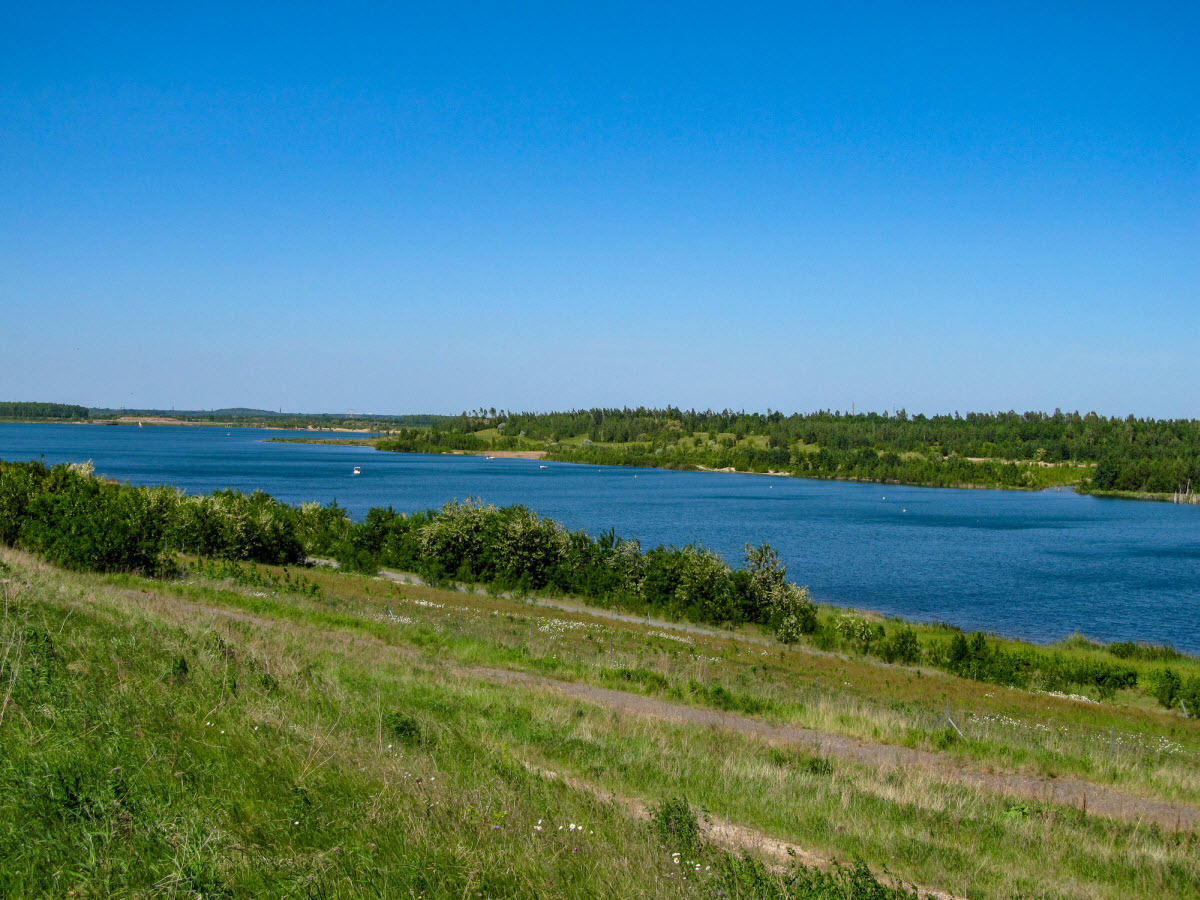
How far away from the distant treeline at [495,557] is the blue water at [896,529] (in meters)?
12.6

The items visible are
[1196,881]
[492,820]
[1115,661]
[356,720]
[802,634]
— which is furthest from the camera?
[802,634]

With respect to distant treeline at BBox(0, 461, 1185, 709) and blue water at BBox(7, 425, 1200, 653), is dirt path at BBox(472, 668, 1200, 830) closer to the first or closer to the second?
distant treeline at BBox(0, 461, 1185, 709)

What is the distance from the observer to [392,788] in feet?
21.1

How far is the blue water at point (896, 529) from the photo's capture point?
53.4m

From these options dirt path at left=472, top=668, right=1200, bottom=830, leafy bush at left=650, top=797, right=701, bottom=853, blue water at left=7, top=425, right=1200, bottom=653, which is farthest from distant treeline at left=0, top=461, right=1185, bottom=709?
leafy bush at left=650, top=797, right=701, bottom=853

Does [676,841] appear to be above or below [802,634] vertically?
above

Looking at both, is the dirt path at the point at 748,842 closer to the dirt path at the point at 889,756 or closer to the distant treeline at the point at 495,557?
the dirt path at the point at 889,756

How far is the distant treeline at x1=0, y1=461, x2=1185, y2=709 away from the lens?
32.3m

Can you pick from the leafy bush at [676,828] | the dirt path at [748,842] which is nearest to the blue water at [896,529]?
the dirt path at [748,842]

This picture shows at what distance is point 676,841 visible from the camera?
6.40 m

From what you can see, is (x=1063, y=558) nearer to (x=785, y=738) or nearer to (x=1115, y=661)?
(x=1115, y=661)

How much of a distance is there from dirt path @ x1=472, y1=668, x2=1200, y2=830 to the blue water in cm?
3497

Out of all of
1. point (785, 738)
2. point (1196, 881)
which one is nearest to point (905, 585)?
→ point (785, 738)

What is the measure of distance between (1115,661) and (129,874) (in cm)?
4207
